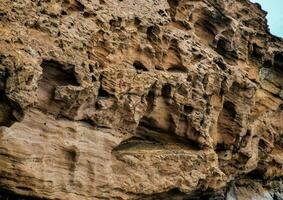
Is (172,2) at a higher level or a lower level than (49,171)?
higher

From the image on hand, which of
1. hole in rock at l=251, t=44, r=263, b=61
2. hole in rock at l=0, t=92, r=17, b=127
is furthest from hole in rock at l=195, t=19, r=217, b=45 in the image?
hole in rock at l=0, t=92, r=17, b=127

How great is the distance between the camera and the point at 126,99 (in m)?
29.8

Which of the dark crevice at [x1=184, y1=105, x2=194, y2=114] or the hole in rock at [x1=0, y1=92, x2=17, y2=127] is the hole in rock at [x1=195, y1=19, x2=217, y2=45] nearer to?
the dark crevice at [x1=184, y1=105, x2=194, y2=114]

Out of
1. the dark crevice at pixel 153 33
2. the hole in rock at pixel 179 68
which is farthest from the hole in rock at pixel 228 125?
the dark crevice at pixel 153 33

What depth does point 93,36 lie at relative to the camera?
27.9 metres

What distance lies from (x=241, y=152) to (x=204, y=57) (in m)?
9.18

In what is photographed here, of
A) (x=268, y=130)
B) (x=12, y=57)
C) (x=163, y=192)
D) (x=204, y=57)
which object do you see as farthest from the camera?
(x=268, y=130)

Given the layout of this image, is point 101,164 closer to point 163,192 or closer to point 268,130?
point 163,192

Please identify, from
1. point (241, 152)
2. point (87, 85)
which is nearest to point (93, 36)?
point (87, 85)

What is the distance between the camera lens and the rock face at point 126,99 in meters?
24.9

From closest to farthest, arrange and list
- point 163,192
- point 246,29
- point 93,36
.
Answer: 1. point 93,36
2. point 163,192
3. point 246,29

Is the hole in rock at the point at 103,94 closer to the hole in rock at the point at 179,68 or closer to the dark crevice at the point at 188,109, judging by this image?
the hole in rock at the point at 179,68

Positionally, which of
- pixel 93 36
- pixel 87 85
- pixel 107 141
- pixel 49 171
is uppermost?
pixel 93 36

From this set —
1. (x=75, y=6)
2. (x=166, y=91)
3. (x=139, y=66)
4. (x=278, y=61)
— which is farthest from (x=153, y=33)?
(x=278, y=61)
